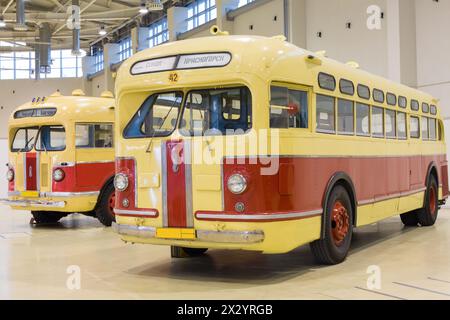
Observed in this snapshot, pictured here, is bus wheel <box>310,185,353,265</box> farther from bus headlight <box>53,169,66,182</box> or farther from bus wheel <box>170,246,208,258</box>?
bus headlight <box>53,169,66,182</box>

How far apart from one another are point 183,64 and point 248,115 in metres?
0.98

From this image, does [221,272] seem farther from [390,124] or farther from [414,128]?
[414,128]

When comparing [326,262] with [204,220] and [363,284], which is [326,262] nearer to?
[363,284]

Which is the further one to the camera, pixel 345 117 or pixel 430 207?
pixel 430 207

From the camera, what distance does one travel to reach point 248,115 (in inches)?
251

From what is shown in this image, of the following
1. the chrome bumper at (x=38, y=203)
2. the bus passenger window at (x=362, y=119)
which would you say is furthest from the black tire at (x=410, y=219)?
the chrome bumper at (x=38, y=203)

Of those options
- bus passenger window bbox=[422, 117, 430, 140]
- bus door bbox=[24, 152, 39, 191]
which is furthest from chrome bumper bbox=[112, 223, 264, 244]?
bus passenger window bbox=[422, 117, 430, 140]

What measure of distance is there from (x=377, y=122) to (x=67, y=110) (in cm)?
629

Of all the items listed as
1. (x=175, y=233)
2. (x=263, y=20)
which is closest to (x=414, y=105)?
(x=175, y=233)

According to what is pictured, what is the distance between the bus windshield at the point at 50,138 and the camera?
11805 mm

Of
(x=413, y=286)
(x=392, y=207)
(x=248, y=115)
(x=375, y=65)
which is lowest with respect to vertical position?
(x=413, y=286)

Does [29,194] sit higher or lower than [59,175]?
lower

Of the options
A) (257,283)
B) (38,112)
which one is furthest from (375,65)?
(257,283)

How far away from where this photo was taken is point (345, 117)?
7.71 metres
